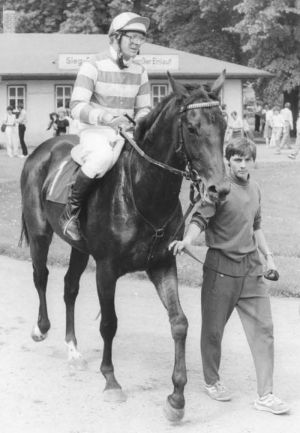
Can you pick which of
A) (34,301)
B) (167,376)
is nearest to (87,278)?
(34,301)

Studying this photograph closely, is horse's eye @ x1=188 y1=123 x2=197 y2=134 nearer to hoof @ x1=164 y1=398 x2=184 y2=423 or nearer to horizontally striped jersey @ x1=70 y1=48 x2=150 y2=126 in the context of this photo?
horizontally striped jersey @ x1=70 y1=48 x2=150 y2=126

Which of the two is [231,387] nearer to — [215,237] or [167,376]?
[167,376]

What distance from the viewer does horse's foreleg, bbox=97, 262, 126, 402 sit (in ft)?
20.0

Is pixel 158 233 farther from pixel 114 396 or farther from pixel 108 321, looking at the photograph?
pixel 114 396

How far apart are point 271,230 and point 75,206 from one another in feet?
25.3

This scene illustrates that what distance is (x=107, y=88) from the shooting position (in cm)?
645

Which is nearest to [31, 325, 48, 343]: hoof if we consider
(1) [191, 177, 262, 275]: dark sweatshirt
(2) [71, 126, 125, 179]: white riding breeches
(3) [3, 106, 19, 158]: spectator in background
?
(2) [71, 126, 125, 179]: white riding breeches

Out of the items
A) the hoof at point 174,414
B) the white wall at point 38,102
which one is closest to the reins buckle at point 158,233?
the hoof at point 174,414

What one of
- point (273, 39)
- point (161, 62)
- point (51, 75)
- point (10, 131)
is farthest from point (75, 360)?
point (273, 39)

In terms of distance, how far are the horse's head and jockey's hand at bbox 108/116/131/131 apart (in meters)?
0.72

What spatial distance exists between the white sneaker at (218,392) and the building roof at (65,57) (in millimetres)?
31611

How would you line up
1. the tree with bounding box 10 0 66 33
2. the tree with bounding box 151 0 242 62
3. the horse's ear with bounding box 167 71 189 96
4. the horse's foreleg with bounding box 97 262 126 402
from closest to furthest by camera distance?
1. the horse's ear with bounding box 167 71 189 96
2. the horse's foreleg with bounding box 97 262 126 402
3. the tree with bounding box 151 0 242 62
4. the tree with bounding box 10 0 66 33

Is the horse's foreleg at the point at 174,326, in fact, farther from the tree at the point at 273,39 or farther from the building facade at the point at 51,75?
the tree at the point at 273,39

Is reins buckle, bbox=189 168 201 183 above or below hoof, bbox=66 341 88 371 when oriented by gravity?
above
